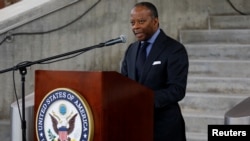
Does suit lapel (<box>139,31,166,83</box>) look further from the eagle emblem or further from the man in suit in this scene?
the eagle emblem

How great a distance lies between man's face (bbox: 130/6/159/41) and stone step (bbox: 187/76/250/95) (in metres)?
3.08

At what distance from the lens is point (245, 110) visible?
10.5ft

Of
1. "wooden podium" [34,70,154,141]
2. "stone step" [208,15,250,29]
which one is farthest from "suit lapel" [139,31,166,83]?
"stone step" [208,15,250,29]

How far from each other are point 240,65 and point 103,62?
5.64ft

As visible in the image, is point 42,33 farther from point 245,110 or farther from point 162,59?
point 245,110

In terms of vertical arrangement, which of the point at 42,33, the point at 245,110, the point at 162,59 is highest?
the point at 42,33

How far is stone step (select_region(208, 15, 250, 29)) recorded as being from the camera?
757 centimetres

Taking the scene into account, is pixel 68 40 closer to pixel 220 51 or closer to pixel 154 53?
pixel 220 51

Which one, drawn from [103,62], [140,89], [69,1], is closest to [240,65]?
[103,62]

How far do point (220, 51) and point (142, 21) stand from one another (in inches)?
146

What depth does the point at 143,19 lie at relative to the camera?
3.52 m

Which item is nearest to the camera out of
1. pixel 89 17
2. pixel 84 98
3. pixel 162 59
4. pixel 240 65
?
pixel 84 98

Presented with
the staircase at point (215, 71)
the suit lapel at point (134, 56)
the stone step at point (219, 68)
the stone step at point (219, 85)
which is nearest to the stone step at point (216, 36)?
the staircase at point (215, 71)

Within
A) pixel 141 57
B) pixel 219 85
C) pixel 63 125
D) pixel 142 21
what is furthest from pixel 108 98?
pixel 219 85
